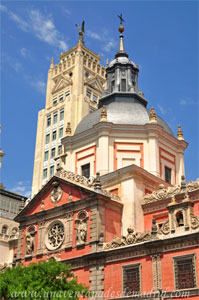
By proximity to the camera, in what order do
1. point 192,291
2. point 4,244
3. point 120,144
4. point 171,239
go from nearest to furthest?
1. point 192,291
2. point 171,239
3. point 120,144
4. point 4,244

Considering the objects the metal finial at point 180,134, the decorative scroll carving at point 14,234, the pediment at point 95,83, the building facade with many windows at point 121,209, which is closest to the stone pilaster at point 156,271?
the building facade with many windows at point 121,209

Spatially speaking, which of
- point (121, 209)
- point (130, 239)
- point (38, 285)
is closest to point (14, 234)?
point (121, 209)

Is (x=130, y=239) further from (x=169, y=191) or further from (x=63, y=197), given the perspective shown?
(x=63, y=197)

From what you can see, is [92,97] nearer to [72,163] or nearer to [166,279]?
[72,163]

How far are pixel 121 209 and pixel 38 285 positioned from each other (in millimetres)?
12866

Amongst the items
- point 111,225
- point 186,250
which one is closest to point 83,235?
point 111,225

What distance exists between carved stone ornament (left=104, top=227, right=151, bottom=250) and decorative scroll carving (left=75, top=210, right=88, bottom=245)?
96.2 inches

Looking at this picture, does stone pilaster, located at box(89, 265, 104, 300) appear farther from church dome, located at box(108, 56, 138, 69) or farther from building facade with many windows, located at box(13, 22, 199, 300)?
church dome, located at box(108, 56, 138, 69)

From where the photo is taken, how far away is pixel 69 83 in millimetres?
84438

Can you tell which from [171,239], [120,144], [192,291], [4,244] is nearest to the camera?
[192,291]

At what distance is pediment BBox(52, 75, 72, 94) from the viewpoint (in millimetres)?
85137

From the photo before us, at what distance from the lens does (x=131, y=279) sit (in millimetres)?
30562

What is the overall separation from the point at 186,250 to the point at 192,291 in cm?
264

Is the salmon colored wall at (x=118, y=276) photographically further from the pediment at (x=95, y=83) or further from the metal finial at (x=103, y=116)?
the pediment at (x=95, y=83)
